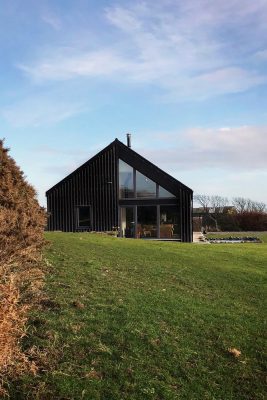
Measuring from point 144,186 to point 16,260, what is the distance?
71.6 ft

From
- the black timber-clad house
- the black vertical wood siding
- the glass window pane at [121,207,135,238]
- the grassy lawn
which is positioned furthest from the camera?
the black vertical wood siding

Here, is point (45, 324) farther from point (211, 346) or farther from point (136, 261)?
point (136, 261)

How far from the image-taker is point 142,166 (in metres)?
28.5

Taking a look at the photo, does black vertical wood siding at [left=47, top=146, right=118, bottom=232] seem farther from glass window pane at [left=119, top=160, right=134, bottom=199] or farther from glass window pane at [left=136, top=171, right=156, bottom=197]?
glass window pane at [left=136, top=171, right=156, bottom=197]

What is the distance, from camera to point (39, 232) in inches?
339

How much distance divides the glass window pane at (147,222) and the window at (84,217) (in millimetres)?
3301

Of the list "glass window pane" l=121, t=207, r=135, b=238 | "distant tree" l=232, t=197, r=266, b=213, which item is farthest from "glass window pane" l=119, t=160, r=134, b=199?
"distant tree" l=232, t=197, r=266, b=213

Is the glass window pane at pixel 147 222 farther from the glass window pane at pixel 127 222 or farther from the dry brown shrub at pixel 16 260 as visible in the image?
the dry brown shrub at pixel 16 260

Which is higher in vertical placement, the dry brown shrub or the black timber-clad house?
the black timber-clad house

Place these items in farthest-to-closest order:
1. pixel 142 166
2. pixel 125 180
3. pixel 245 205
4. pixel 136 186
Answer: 1. pixel 245 205
2. pixel 125 180
3. pixel 136 186
4. pixel 142 166

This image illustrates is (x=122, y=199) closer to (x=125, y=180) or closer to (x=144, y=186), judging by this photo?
(x=125, y=180)

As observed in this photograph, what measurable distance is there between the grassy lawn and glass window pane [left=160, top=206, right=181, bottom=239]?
60.9 feet

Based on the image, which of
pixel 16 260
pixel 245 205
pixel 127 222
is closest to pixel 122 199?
pixel 127 222

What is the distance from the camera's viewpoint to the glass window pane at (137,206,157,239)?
28234 millimetres
